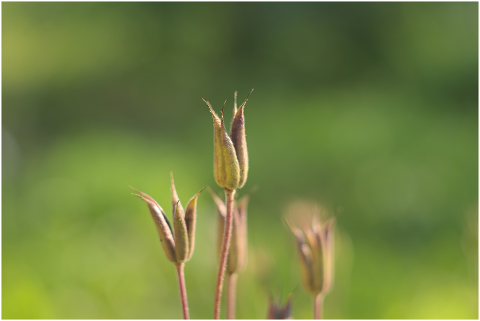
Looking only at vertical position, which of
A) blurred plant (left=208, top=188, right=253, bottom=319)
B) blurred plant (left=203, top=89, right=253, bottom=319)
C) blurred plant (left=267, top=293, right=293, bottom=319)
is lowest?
blurred plant (left=267, top=293, right=293, bottom=319)

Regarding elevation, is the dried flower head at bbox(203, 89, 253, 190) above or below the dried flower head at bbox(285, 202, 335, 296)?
above

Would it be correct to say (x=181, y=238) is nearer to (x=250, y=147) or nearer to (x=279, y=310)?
(x=279, y=310)

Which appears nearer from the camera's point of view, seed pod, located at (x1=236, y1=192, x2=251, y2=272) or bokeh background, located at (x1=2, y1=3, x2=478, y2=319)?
seed pod, located at (x1=236, y1=192, x2=251, y2=272)

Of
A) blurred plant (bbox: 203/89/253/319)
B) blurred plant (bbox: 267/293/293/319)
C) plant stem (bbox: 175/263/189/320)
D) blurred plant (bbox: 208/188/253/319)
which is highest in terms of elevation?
blurred plant (bbox: 203/89/253/319)

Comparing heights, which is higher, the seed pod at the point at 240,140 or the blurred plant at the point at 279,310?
the seed pod at the point at 240,140

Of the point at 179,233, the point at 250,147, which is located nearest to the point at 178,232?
the point at 179,233

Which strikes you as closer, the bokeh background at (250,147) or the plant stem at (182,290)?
the plant stem at (182,290)
